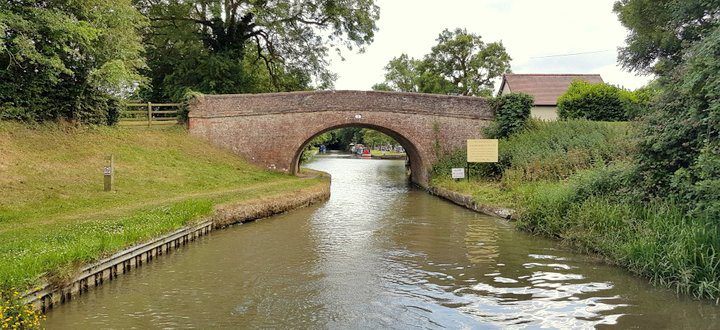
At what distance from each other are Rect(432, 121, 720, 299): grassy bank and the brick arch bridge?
360 cm

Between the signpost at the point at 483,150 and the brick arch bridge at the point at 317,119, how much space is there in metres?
4.43

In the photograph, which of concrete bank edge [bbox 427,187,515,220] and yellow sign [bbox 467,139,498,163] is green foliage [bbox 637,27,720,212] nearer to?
concrete bank edge [bbox 427,187,515,220]

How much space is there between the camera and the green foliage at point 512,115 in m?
21.7

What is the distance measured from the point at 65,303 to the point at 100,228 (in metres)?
2.72

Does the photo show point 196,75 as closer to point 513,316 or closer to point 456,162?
point 456,162

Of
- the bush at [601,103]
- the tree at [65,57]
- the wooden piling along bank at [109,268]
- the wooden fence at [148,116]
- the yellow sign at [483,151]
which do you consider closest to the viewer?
the wooden piling along bank at [109,268]

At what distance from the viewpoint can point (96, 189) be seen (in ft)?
45.5

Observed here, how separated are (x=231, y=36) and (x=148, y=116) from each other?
7506 millimetres

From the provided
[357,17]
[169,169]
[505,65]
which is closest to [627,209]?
[169,169]

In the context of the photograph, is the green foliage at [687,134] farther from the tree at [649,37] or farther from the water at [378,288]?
the tree at [649,37]

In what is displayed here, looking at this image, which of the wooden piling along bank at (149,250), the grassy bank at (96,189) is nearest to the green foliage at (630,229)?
the wooden piling along bank at (149,250)

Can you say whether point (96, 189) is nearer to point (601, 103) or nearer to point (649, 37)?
point (649, 37)

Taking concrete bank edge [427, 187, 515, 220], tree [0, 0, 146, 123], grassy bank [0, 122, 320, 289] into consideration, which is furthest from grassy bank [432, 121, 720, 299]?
tree [0, 0, 146, 123]

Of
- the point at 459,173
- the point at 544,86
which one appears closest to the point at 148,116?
the point at 459,173
